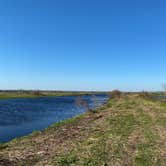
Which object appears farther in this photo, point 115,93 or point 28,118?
point 115,93

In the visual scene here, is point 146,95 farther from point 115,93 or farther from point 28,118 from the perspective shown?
point 28,118

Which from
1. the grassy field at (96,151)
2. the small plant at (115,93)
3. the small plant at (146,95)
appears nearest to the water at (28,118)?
the grassy field at (96,151)

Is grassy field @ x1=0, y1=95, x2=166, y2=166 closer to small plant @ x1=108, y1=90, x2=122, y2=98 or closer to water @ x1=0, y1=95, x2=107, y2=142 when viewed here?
water @ x1=0, y1=95, x2=107, y2=142

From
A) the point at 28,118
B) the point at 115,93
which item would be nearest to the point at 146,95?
the point at 115,93

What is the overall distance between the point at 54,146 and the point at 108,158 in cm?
226

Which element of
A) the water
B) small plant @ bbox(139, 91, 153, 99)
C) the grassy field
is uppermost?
small plant @ bbox(139, 91, 153, 99)

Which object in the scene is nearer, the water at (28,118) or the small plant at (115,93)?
the water at (28,118)

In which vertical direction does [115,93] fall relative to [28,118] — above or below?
above

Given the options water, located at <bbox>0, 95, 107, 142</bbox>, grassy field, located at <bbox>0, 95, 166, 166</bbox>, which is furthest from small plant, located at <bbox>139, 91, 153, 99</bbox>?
grassy field, located at <bbox>0, 95, 166, 166</bbox>

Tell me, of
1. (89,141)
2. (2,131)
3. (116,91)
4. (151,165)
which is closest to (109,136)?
(89,141)

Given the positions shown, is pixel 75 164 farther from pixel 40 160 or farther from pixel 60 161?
pixel 40 160

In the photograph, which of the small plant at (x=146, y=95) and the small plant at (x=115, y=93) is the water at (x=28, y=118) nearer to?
the small plant at (x=146, y=95)

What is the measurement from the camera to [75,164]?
247 inches

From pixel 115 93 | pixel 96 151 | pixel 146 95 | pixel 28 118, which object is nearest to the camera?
pixel 96 151
